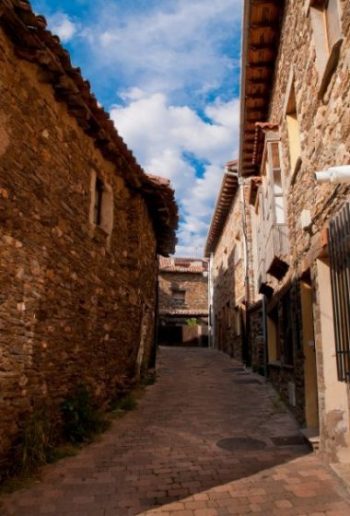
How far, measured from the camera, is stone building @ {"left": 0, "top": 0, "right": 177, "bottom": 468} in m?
4.45

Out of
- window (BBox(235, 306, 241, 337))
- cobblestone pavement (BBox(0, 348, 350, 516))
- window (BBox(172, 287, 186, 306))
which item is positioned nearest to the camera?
cobblestone pavement (BBox(0, 348, 350, 516))

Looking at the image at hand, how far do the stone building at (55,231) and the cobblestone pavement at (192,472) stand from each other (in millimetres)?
783

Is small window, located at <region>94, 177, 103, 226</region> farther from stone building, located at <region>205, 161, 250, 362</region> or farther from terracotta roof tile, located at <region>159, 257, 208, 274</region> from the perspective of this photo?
terracotta roof tile, located at <region>159, 257, 208, 274</region>

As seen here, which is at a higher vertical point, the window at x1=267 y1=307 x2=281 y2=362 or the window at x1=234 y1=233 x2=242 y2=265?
the window at x1=234 y1=233 x2=242 y2=265

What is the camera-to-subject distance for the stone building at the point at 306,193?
391 cm

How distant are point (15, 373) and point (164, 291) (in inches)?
893

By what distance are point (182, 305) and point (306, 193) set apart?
72.9 ft

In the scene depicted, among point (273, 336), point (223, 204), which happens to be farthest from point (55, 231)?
point (223, 204)

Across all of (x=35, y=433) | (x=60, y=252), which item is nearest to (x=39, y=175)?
(x=60, y=252)

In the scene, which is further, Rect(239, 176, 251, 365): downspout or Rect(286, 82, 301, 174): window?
Rect(239, 176, 251, 365): downspout

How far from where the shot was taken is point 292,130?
6.70 m

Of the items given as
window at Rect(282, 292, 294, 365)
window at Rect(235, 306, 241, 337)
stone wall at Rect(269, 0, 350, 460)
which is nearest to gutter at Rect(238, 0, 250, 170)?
stone wall at Rect(269, 0, 350, 460)

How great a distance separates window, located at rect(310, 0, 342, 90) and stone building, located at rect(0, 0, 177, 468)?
9.68 feet

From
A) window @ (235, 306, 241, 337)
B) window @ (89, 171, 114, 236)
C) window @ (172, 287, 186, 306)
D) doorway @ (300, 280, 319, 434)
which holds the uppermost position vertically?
window @ (172, 287, 186, 306)
